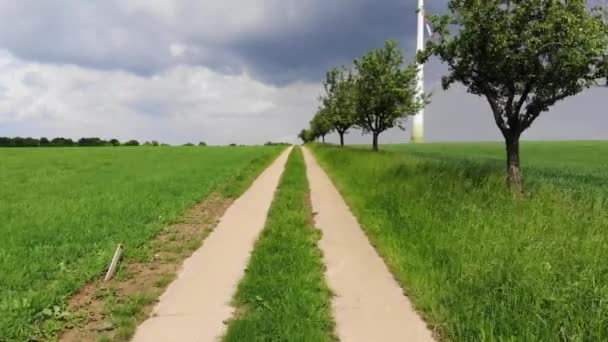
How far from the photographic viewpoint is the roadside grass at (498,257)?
4359 millimetres

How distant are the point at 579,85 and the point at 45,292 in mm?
12451

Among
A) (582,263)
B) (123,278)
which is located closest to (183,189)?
(123,278)

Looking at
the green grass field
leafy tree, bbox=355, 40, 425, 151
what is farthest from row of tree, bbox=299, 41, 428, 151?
the green grass field

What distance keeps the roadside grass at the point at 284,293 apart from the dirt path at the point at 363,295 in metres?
0.20

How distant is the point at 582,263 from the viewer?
5480mm

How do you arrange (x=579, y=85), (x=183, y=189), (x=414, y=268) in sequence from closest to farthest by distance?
(x=414, y=268) < (x=579, y=85) < (x=183, y=189)

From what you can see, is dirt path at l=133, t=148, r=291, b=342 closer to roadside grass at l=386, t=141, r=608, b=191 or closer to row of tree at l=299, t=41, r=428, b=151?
roadside grass at l=386, t=141, r=608, b=191

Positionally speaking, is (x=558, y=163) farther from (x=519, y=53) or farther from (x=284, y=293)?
(x=284, y=293)

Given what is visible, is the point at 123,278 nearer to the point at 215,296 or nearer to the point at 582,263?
the point at 215,296

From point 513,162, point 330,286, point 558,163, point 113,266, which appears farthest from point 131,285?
point 558,163

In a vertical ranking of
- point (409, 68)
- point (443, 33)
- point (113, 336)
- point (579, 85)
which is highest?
point (409, 68)

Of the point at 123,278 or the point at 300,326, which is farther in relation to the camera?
the point at 123,278

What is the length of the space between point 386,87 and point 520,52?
17.3 metres

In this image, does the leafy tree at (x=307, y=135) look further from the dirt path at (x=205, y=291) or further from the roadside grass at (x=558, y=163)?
the dirt path at (x=205, y=291)
